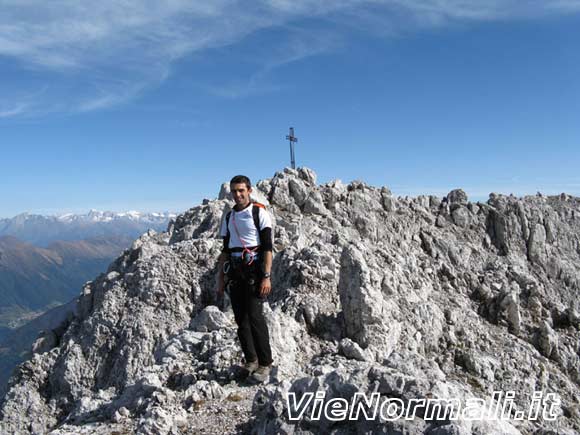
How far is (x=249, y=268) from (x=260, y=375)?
2.82 m

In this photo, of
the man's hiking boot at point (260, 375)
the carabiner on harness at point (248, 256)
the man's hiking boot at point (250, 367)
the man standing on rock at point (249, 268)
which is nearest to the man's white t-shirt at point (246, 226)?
the man standing on rock at point (249, 268)

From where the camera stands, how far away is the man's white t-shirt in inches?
448

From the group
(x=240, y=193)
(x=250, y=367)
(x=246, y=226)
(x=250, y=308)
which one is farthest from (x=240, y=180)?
(x=250, y=367)

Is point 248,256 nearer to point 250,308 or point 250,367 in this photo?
point 250,308

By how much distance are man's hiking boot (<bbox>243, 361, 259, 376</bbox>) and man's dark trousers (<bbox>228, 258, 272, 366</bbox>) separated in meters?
0.10

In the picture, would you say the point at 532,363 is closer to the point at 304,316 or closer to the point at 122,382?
the point at 304,316

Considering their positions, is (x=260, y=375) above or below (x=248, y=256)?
below

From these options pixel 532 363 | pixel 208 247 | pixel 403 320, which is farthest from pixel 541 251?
pixel 208 247

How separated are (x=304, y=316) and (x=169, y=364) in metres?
5.97

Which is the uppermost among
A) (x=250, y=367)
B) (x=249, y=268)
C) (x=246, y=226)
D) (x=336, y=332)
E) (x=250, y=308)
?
(x=246, y=226)

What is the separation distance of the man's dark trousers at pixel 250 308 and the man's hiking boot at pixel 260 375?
0.13 metres

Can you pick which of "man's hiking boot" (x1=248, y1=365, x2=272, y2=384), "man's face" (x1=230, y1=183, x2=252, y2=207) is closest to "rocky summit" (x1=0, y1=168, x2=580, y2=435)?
"man's hiking boot" (x1=248, y1=365, x2=272, y2=384)

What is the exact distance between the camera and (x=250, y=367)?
12.1 m

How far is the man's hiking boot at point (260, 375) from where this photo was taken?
38.8ft
